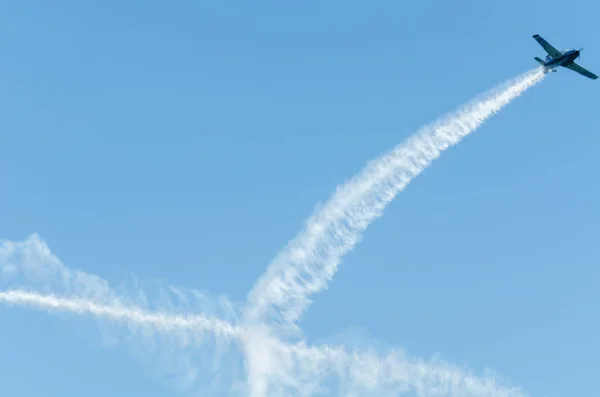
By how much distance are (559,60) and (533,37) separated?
514cm

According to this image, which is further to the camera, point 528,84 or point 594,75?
point 594,75

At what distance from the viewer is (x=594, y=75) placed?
456 feet

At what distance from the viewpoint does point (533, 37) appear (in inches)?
5330

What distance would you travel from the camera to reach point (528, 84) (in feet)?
429

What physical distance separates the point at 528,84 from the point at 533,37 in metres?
9.07

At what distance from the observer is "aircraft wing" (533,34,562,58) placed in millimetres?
134500

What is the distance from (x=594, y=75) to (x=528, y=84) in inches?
590

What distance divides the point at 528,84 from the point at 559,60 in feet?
25.9

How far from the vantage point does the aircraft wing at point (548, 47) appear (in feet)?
441

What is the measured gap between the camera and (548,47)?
441 ft

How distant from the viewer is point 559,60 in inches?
5300
